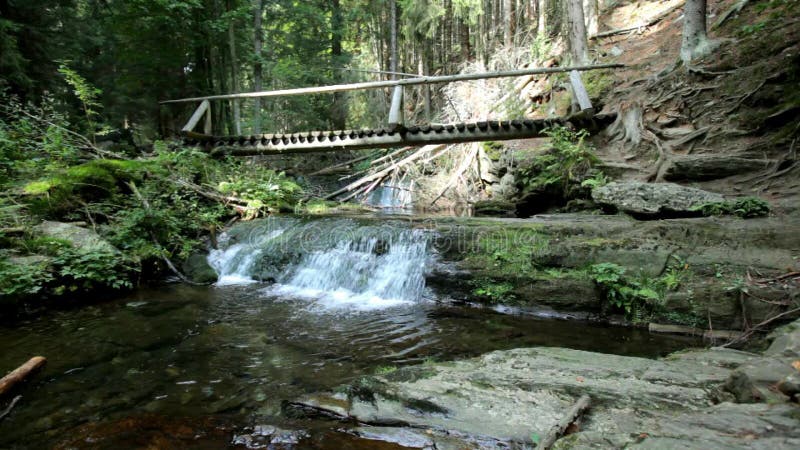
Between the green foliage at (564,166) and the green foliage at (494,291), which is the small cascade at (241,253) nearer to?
the green foliage at (494,291)

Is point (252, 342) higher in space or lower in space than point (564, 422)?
lower

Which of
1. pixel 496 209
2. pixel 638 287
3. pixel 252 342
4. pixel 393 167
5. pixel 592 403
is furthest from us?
pixel 393 167

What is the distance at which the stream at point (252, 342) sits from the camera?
2973 millimetres

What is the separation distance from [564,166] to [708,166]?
8.22 feet

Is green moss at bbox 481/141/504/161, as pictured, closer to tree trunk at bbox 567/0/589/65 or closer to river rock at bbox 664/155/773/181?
tree trunk at bbox 567/0/589/65

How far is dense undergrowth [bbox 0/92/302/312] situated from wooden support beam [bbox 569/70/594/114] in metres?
7.61

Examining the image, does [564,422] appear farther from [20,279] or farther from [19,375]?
[20,279]

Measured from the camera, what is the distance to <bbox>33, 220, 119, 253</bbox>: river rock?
6.35 meters

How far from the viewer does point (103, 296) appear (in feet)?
20.9

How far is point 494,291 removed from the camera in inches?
234

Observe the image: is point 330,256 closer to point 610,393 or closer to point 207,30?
point 610,393

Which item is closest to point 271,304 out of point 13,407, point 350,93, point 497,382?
point 13,407

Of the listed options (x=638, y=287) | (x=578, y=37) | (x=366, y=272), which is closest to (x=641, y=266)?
(x=638, y=287)

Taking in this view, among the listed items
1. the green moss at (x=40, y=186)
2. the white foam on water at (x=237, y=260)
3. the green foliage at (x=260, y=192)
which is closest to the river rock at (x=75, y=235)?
the green moss at (x=40, y=186)
